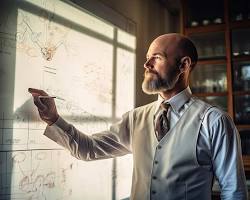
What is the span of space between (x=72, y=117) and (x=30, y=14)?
56cm

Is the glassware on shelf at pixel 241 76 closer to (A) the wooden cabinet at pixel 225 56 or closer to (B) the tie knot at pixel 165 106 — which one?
(A) the wooden cabinet at pixel 225 56

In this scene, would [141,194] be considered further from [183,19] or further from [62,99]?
[183,19]

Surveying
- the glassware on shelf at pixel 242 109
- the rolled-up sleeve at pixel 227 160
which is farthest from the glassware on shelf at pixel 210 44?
the rolled-up sleeve at pixel 227 160

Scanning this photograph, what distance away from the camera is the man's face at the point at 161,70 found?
1.46 m

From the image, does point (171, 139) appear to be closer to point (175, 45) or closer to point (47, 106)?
point (175, 45)

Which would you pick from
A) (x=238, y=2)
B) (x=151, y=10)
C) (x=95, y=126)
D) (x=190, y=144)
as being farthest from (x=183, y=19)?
(x=190, y=144)

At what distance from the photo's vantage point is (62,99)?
1.68 metres

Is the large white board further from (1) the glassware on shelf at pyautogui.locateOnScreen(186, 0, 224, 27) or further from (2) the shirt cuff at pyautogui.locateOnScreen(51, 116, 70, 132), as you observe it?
(1) the glassware on shelf at pyautogui.locateOnScreen(186, 0, 224, 27)

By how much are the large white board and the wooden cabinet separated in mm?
1073

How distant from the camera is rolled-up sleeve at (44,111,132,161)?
55.6 inches

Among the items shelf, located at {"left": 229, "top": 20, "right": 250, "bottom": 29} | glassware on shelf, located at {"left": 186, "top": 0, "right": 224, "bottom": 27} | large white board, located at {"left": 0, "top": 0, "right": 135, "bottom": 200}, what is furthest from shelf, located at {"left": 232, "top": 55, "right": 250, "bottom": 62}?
large white board, located at {"left": 0, "top": 0, "right": 135, "bottom": 200}

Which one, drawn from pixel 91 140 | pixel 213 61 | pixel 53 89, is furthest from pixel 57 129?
pixel 213 61

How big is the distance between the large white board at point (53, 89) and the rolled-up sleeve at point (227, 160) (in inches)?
30.0

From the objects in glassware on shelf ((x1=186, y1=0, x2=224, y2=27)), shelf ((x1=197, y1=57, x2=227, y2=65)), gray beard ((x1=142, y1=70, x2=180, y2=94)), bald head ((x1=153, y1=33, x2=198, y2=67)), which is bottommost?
gray beard ((x1=142, y1=70, x2=180, y2=94))
